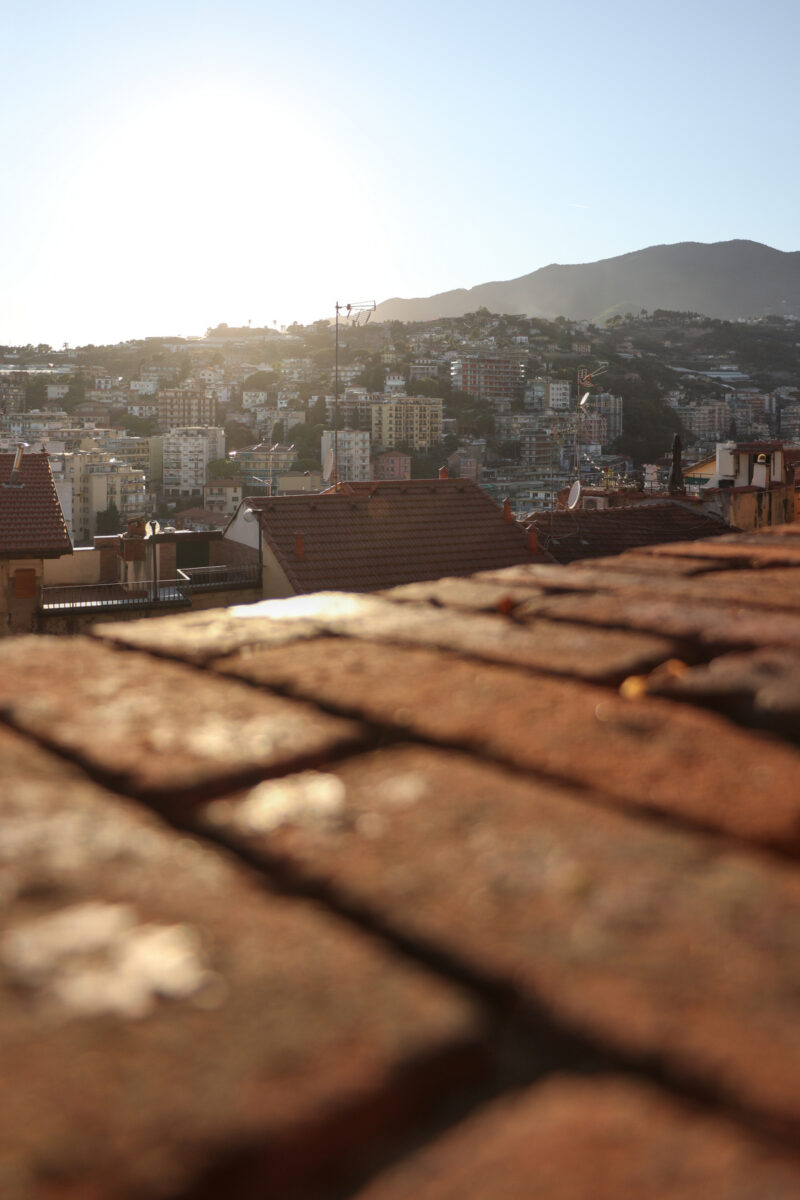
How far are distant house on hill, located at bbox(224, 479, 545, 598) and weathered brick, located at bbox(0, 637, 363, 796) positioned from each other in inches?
402

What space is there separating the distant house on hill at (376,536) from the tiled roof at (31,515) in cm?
240

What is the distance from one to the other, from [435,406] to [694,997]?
99561mm

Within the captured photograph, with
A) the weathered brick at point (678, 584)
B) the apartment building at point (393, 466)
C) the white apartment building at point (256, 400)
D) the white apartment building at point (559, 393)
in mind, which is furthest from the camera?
the white apartment building at point (256, 400)

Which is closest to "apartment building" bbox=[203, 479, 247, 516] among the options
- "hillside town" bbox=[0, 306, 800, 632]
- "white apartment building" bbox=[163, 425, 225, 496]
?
"hillside town" bbox=[0, 306, 800, 632]

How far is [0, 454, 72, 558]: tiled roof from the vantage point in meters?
11.8

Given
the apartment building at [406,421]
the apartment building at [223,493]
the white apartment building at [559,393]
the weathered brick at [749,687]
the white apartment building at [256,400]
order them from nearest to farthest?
the weathered brick at [749,687]
the apartment building at [223,493]
the apartment building at [406,421]
the white apartment building at [559,393]
the white apartment building at [256,400]

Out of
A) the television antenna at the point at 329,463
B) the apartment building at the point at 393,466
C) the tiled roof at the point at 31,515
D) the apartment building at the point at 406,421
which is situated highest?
the apartment building at the point at 406,421

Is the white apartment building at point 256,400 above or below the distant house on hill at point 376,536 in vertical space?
above

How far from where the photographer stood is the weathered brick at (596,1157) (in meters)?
0.45

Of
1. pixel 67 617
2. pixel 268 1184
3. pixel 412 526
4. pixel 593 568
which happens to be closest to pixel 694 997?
pixel 268 1184

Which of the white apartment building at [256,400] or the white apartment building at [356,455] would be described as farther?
the white apartment building at [256,400]

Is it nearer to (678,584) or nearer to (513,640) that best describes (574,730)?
(513,640)

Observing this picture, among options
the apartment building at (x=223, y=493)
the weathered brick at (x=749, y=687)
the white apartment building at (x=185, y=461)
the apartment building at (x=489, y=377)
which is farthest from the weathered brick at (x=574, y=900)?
the apartment building at (x=489, y=377)

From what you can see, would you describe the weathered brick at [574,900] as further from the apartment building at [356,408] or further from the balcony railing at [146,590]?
the apartment building at [356,408]
